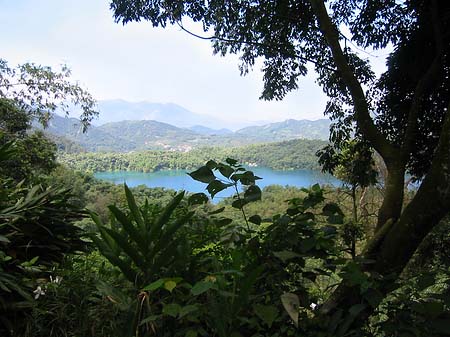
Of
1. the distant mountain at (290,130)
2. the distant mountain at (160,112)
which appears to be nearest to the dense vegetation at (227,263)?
the distant mountain at (290,130)

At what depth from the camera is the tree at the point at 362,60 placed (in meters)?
1.88

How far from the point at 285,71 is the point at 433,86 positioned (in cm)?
142

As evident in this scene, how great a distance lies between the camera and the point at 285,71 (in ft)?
11.0

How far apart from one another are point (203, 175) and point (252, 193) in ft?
0.51

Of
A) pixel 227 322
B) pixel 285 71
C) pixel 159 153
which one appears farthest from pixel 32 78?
pixel 159 153

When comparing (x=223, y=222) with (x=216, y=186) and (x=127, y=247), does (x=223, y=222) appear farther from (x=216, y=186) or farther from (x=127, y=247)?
(x=127, y=247)

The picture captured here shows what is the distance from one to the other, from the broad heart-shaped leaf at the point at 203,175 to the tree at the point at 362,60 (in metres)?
0.97

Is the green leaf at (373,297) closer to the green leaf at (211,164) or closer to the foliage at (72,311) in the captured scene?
the green leaf at (211,164)

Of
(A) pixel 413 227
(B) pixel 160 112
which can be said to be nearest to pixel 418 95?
(A) pixel 413 227

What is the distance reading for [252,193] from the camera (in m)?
0.99

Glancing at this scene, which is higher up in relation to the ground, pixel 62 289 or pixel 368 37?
pixel 368 37

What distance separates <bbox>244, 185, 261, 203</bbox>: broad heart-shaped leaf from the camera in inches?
38.0

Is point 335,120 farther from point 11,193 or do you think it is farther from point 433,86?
point 11,193

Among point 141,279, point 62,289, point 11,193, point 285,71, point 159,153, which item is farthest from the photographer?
point 159,153
